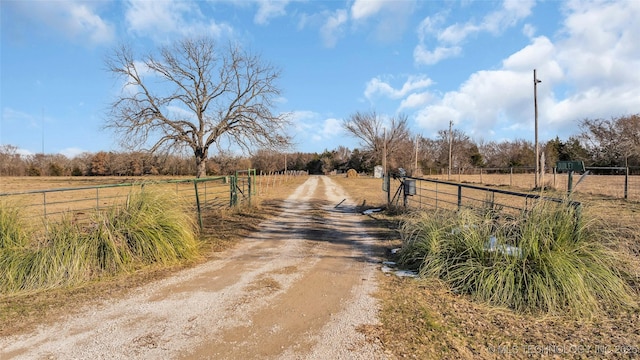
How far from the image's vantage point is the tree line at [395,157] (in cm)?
4084

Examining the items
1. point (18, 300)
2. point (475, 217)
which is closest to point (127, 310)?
point (18, 300)

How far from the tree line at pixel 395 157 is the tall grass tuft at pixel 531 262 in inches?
1118

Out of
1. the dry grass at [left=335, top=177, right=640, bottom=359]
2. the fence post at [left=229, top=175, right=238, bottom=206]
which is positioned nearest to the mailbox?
the dry grass at [left=335, top=177, right=640, bottom=359]

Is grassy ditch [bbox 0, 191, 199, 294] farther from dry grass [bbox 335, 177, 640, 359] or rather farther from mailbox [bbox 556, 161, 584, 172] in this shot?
mailbox [bbox 556, 161, 584, 172]

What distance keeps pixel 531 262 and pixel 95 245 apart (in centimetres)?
609

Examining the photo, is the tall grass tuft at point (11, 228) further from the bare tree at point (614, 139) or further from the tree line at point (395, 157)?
the bare tree at point (614, 139)

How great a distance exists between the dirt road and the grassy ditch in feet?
2.65

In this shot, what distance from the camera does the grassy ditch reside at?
4504mm

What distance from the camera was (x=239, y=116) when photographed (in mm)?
30719

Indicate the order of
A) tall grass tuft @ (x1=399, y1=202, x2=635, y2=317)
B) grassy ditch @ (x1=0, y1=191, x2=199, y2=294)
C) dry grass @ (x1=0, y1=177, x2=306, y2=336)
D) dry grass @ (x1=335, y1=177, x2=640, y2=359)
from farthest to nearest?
grassy ditch @ (x1=0, y1=191, x2=199, y2=294) < tall grass tuft @ (x1=399, y1=202, x2=635, y2=317) < dry grass @ (x1=0, y1=177, x2=306, y2=336) < dry grass @ (x1=335, y1=177, x2=640, y2=359)

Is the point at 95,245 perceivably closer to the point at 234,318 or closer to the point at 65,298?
the point at 65,298

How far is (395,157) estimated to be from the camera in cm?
6194

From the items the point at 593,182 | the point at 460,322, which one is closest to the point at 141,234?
the point at 460,322

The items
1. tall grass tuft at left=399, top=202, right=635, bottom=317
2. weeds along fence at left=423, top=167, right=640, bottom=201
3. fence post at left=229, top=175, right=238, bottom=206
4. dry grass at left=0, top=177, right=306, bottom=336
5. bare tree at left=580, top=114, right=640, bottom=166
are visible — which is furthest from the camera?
bare tree at left=580, top=114, right=640, bottom=166
